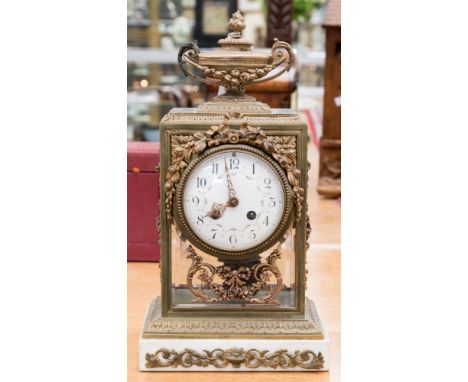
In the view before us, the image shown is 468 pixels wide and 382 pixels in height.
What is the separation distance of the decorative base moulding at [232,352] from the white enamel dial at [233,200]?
0.21 m

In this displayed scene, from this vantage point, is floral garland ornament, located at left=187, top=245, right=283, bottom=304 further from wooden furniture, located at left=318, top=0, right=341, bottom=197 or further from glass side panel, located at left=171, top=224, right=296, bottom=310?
wooden furniture, located at left=318, top=0, right=341, bottom=197

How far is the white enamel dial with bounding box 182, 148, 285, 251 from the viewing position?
6.12ft

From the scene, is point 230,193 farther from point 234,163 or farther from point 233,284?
point 233,284

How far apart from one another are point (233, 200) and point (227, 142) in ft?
0.42

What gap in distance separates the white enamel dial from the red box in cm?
73

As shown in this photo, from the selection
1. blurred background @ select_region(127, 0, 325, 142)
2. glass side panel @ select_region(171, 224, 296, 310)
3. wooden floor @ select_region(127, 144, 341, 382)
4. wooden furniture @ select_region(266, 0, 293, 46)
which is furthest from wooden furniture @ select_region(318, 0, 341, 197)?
blurred background @ select_region(127, 0, 325, 142)

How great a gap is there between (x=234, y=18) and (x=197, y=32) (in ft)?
15.6

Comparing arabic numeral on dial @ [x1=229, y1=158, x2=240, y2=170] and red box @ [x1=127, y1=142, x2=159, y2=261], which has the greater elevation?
arabic numeral on dial @ [x1=229, y1=158, x2=240, y2=170]

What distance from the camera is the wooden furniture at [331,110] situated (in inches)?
143

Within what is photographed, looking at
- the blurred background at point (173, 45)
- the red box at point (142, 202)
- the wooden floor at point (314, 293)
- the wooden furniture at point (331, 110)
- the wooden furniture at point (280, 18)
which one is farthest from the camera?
the blurred background at point (173, 45)

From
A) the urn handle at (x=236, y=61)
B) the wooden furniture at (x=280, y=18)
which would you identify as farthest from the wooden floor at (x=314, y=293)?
the wooden furniture at (x=280, y=18)

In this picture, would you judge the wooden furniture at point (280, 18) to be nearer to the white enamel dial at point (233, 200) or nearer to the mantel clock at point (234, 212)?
the mantel clock at point (234, 212)

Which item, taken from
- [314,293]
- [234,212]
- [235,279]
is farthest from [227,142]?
[314,293]

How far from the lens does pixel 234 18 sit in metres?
1.93
